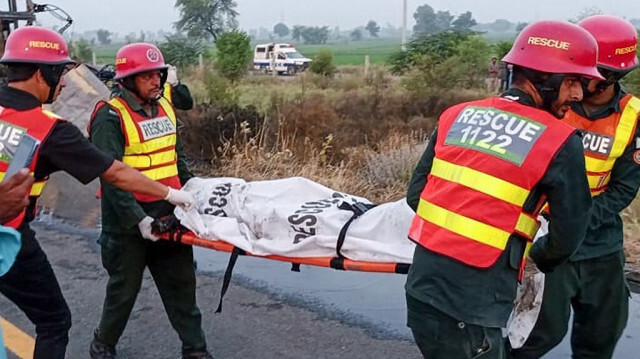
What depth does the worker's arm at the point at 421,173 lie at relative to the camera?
2.85 metres

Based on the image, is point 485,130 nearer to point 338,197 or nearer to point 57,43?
point 338,197

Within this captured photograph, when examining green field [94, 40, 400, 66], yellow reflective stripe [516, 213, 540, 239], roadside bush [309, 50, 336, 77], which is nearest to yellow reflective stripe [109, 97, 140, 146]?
yellow reflective stripe [516, 213, 540, 239]

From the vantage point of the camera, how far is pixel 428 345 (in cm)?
268

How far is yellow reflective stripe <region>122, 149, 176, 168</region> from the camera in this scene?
4.12 meters

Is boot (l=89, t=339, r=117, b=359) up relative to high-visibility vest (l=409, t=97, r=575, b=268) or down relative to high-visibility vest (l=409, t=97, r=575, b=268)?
down

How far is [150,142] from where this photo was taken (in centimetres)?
416

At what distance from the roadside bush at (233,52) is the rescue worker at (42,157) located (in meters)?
19.1

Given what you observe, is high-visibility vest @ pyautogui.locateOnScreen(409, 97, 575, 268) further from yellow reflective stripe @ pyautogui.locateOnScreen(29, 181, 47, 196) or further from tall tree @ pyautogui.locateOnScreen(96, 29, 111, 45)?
tall tree @ pyautogui.locateOnScreen(96, 29, 111, 45)

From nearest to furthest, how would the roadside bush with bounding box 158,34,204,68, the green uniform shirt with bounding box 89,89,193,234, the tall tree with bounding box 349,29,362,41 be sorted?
1. the green uniform shirt with bounding box 89,89,193,234
2. the roadside bush with bounding box 158,34,204,68
3. the tall tree with bounding box 349,29,362,41

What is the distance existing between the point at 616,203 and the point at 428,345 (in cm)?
129

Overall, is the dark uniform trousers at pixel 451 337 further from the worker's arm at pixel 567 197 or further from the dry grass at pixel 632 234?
the dry grass at pixel 632 234

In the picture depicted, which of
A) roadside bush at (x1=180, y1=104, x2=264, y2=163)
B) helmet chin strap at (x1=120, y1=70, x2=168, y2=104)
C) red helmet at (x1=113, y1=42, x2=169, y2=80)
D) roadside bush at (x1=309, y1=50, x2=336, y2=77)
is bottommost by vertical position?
roadside bush at (x1=309, y1=50, x2=336, y2=77)

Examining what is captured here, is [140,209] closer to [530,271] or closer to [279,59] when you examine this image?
[530,271]

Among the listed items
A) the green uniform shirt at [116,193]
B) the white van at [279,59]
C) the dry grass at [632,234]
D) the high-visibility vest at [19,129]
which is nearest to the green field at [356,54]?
the white van at [279,59]
